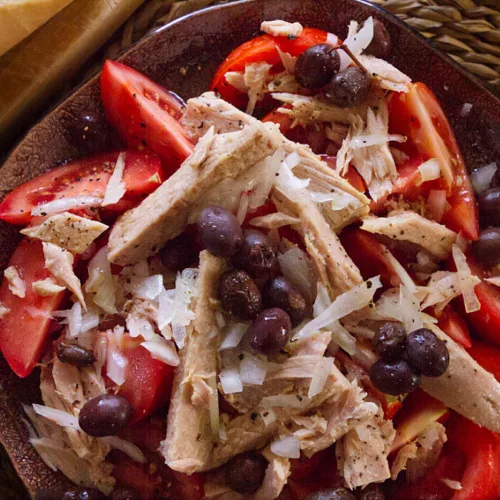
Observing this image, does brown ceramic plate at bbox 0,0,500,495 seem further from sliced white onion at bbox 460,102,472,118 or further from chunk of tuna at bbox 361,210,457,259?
chunk of tuna at bbox 361,210,457,259

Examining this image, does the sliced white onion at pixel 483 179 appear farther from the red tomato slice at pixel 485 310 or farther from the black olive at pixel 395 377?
the black olive at pixel 395 377

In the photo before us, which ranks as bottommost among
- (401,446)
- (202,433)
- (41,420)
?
(401,446)

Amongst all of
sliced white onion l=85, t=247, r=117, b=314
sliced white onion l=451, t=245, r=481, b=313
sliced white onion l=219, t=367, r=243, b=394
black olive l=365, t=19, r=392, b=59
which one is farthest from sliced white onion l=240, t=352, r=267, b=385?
black olive l=365, t=19, r=392, b=59

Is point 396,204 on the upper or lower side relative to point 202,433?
upper

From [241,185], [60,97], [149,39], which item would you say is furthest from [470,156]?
[60,97]

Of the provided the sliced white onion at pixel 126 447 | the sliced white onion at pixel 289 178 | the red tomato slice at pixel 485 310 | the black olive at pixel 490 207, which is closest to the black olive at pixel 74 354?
the sliced white onion at pixel 126 447

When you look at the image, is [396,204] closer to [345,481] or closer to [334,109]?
[334,109]
